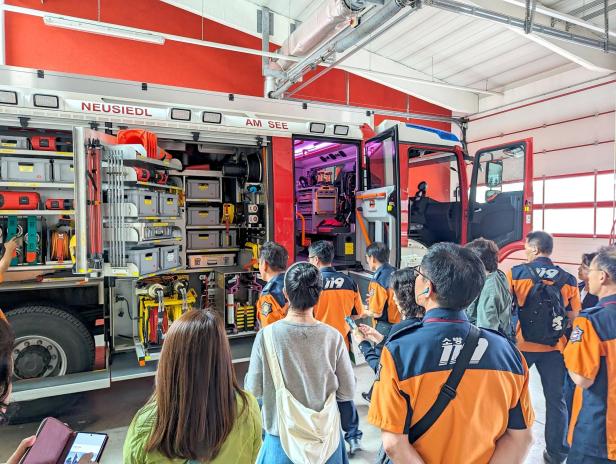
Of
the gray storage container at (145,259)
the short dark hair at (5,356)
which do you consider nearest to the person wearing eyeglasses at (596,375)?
the short dark hair at (5,356)

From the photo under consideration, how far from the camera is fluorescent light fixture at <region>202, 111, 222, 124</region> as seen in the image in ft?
13.9

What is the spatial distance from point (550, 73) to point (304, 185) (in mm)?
6764

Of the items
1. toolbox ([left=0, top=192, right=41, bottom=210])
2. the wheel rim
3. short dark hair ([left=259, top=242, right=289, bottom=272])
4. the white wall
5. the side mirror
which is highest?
the white wall

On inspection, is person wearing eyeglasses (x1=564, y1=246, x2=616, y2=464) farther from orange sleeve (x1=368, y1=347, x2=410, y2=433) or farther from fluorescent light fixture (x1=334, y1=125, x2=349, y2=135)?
fluorescent light fixture (x1=334, y1=125, x2=349, y2=135)

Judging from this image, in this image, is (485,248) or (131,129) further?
(131,129)

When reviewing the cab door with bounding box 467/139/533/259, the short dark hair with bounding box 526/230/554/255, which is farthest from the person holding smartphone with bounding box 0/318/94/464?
the cab door with bounding box 467/139/533/259

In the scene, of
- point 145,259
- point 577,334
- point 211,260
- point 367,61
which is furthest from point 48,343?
point 367,61

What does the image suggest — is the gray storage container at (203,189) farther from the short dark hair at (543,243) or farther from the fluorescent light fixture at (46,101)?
the short dark hair at (543,243)

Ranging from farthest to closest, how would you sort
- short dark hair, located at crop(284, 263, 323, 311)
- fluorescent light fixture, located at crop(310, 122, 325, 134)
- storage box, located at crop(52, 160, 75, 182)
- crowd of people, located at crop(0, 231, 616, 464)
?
fluorescent light fixture, located at crop(310, 122, 325, 134) → storage box, located at crop(52, 160, 75, 182) → short dark hair, located at crop(284, 263, 323, 311) → crowd of people, located at crop(0, 231, 616, 464)

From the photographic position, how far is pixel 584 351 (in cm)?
227

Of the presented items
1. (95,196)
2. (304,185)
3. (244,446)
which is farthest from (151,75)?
(244,446)

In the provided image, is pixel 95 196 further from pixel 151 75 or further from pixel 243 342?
pixel 151 75

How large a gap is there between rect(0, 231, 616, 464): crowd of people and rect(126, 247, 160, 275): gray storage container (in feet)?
4.37

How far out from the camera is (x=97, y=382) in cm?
358
